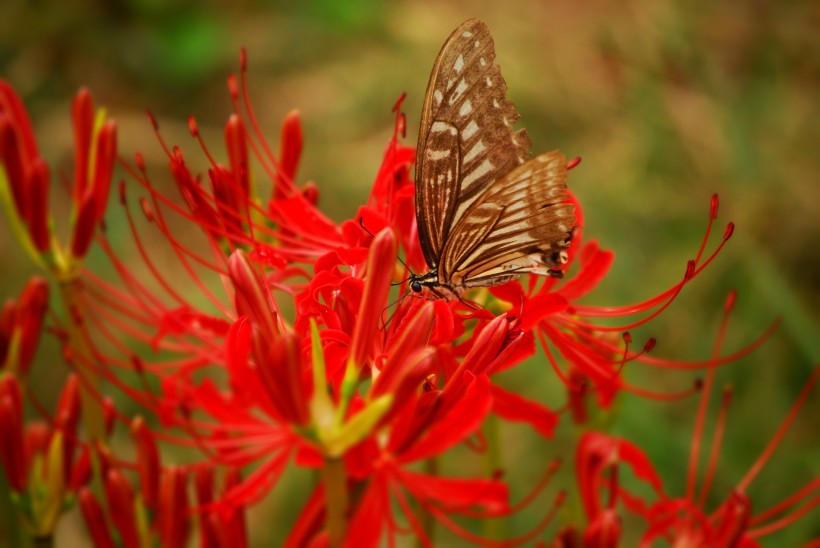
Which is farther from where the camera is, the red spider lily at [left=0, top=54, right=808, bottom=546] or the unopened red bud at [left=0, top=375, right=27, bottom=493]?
the unopened red bud at [left=0, top=375, right=27, bottom=493]

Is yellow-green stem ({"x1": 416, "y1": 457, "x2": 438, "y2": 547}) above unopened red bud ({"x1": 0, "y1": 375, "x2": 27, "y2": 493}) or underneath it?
underneath

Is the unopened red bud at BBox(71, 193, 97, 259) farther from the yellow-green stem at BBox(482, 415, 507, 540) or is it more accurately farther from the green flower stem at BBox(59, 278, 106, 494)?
the yellow-green stem at BBox(482, 415, 507, 540)

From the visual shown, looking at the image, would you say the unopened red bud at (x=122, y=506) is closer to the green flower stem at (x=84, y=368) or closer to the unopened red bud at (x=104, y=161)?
the green flower stem at (x=84, y=368)

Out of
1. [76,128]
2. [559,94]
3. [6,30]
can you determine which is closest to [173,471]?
[76,128]

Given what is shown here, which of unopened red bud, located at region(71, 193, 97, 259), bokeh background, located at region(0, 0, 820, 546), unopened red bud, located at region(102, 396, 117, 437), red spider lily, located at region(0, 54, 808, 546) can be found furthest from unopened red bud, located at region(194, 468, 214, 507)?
bokeh background, located at region(0, 0, 820, 546)

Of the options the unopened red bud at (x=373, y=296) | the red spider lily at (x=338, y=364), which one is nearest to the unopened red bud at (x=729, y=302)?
the red spider lily at (x=338, y=364)

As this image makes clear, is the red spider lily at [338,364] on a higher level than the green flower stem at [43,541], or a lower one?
higher

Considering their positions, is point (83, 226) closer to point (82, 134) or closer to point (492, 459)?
point (82, 134)

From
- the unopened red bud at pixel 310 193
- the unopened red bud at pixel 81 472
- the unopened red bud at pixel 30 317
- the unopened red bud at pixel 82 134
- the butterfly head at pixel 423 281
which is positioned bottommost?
the unopened red bud at pixel 81 472
